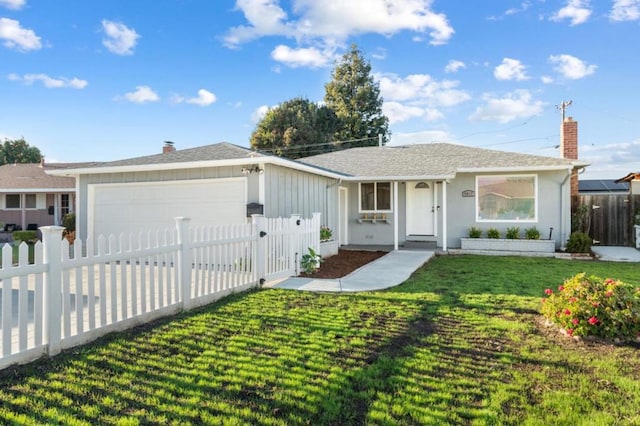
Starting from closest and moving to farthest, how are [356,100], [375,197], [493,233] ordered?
[493,233] → [375,197] → [356,100]

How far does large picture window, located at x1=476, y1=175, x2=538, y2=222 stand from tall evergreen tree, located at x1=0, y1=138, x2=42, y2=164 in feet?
139

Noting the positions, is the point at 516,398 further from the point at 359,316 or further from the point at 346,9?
the point at 346,9

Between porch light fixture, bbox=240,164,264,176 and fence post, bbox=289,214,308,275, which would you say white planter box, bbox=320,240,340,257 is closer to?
fence post, bbox=289,214,308,275

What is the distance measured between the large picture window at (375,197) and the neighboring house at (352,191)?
0.04 metres

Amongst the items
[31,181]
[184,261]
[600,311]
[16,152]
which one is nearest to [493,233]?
[600,311]

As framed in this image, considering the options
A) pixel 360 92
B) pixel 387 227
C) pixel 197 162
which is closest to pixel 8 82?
pixel 197 162

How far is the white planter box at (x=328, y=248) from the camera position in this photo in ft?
33.8

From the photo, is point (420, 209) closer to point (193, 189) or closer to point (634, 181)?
point (193, 189)

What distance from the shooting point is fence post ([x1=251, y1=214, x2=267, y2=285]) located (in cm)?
661

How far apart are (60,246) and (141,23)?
11.0 m

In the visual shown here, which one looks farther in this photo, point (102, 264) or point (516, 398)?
point (102, 264)

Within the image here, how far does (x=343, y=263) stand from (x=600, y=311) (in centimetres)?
606

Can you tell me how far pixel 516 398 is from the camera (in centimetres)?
273

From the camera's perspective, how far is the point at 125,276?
166 inches
